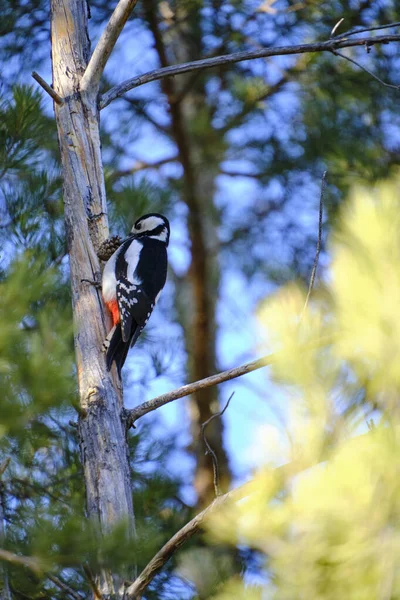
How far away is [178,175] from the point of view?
5.40m

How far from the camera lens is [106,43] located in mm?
3027

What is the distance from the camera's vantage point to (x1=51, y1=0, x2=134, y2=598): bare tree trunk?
102 inches

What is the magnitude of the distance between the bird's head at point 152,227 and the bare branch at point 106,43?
32.5 inches

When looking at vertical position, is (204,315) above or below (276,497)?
above

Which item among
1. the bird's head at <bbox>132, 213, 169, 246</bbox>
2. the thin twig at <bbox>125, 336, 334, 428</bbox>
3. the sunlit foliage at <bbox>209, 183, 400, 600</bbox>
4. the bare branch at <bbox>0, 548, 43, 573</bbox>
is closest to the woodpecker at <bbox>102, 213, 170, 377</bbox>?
the bird's head at <bbox>132, 213, 169, 246</bbox>

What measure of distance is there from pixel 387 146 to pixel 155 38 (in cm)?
136

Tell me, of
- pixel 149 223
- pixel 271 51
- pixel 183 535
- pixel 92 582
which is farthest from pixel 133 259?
pixel 92 582

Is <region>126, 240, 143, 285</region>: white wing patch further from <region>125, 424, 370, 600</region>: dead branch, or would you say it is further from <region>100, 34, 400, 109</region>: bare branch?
<region>125, 424, 370, 600</region>: dead branch

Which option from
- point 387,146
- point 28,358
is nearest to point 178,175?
point 387,146

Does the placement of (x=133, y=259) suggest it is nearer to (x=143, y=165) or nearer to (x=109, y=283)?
(x=109, y=283)

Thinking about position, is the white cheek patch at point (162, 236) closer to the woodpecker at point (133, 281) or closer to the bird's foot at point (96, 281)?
the woodpecker at point (133, 281)

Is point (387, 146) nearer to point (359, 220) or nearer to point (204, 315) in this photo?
point (204, 315)

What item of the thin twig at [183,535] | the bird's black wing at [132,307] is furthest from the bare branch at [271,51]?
the thin twig at [183,535]

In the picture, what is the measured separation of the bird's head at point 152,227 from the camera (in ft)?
12.7
